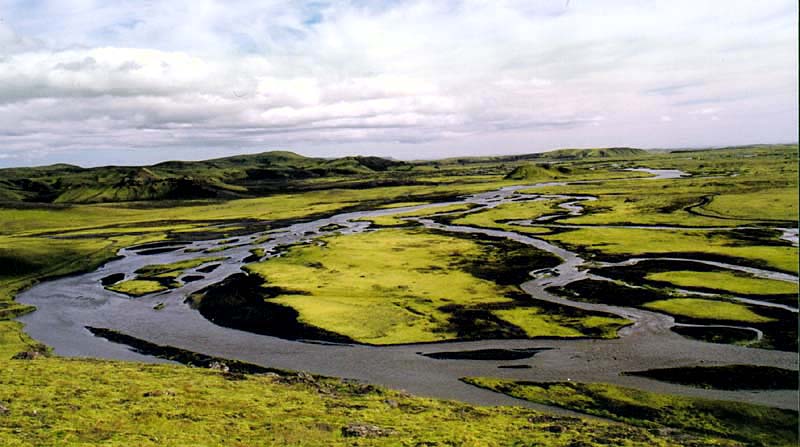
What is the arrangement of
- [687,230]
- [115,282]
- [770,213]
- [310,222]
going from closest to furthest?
[115,282] < [687,230] < [770,213] < [310,222]

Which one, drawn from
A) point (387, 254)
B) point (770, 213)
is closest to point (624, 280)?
point (387, 254)

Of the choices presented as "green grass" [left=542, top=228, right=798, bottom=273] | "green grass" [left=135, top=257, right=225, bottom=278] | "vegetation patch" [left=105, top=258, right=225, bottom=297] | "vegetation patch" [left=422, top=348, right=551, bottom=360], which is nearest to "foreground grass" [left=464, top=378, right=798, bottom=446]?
"vegetation patch" [left=422, top=348, right=551, bottom=360]

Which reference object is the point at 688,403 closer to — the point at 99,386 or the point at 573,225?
the point at 99,386

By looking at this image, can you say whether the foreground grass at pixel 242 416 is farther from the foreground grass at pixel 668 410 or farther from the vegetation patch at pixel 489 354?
the vegetation patch at pixel 489 354

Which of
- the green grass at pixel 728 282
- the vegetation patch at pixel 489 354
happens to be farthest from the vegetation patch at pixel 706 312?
the vegetation patch at pixel 489 354

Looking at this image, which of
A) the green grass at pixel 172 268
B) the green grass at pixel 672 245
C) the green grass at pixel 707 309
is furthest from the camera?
the green grass at pixel 172 268

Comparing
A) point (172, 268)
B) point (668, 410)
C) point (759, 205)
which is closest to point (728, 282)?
point (668, 410)
